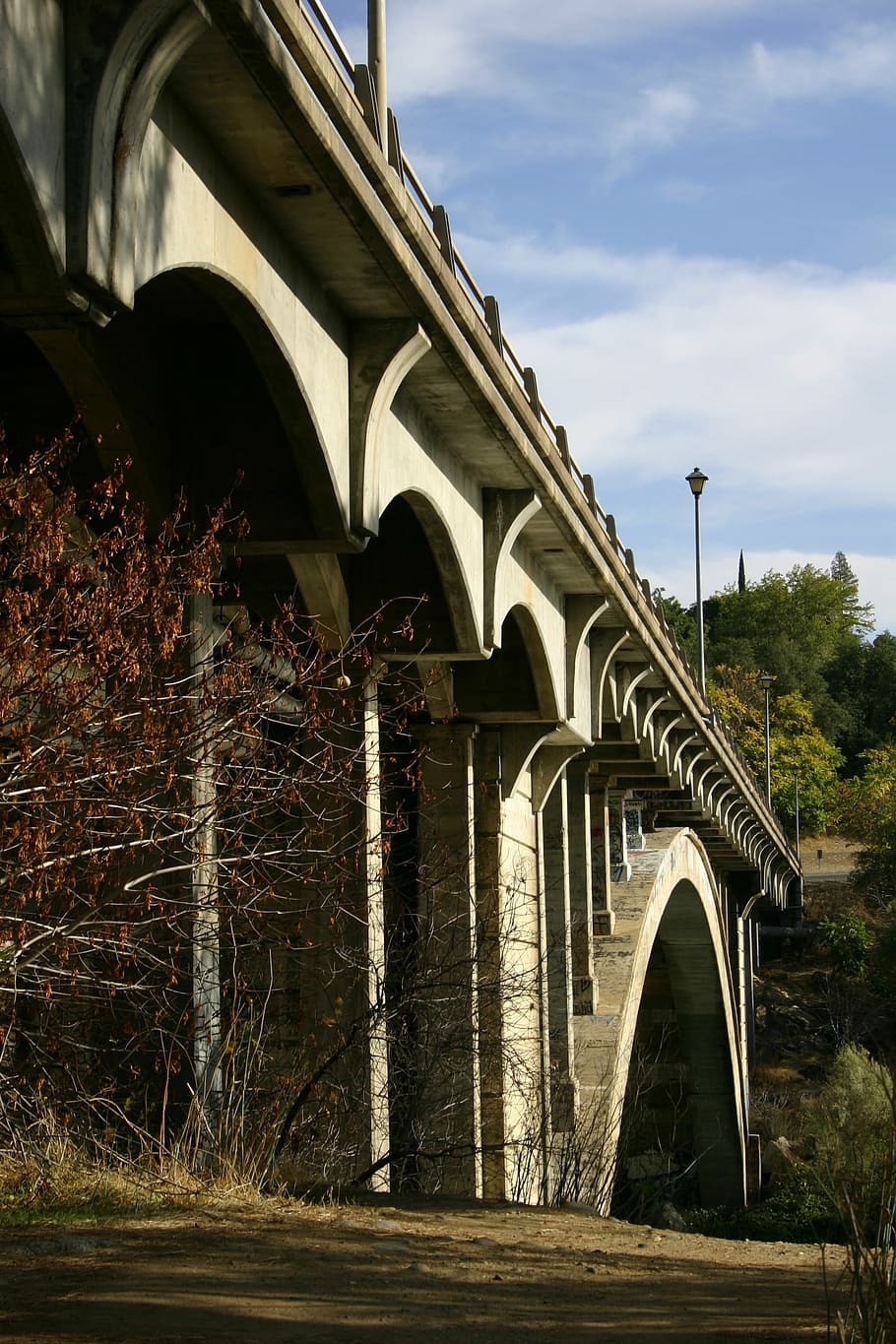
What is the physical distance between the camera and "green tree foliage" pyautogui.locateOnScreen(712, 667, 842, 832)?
8669 centimetres

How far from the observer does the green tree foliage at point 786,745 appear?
86.7 metres

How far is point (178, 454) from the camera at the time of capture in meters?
10.7

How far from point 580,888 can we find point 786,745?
210ft

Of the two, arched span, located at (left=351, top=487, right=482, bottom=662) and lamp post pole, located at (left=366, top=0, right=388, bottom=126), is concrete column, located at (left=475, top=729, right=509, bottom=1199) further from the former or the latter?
lamp post pole, located at (left=366, top=0, right=388, bottom=126)

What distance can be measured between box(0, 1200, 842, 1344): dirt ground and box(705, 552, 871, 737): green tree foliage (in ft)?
298

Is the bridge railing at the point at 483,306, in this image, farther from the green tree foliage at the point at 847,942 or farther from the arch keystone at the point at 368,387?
the green tree foliage at the point at 847,942

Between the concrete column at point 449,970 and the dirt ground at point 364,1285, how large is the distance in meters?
4.17

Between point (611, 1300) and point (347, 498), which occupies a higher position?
point (347, 498)

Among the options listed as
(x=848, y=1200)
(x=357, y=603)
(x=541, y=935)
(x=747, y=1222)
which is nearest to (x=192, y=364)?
(x=357, y=603)

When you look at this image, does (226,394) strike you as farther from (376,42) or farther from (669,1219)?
(669,1219)

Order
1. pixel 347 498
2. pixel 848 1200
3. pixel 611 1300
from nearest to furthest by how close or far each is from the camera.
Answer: pixel 848 1200, pixel 611 1300, pixel 347 498

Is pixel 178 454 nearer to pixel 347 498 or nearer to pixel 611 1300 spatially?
pixel 347 498

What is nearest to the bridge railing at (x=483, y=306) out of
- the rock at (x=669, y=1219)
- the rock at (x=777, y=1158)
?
the rock at (x=669, y=1219)

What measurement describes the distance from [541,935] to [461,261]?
33.9 feet
